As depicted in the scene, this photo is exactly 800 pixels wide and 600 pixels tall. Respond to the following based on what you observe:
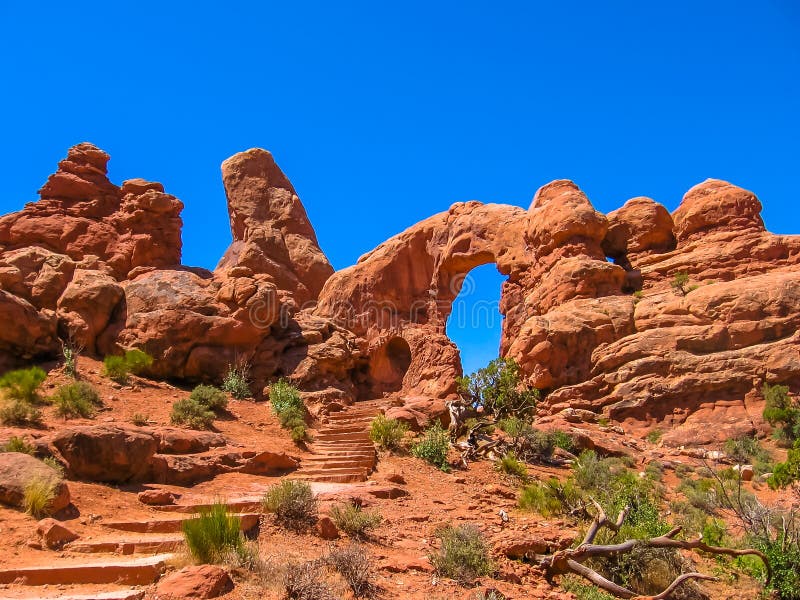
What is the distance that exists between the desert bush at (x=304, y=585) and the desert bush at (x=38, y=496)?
378 cm

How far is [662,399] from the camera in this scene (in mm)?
19938

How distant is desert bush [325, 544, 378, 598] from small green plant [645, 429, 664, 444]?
15.0 m

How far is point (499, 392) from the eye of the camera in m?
18.8

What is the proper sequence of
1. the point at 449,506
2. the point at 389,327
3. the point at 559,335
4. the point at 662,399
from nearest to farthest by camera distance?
the point at 449,506 → the point at 662,399 → the point at 559,335 → the point at 389,327

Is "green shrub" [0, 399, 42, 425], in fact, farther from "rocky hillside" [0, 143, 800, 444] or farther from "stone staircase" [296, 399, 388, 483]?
"rocky hillside" [0, 143, 800, 444]

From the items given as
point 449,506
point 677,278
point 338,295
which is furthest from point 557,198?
point 449,506

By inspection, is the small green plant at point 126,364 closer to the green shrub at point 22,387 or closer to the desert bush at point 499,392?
the green shrub at point 22,387

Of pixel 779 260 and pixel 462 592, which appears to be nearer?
pixel 462 592

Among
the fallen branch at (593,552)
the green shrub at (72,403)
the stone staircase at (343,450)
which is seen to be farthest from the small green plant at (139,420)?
the fallen branch at (593,552)

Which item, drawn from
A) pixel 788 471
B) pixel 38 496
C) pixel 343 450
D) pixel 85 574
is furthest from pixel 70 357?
pixel 788 471

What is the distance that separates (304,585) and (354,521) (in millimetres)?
2778

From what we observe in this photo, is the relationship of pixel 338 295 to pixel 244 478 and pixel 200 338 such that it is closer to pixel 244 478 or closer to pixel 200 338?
pixel 200 338

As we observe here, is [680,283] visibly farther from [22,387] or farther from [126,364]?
[22,387]

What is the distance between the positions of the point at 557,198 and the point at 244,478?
760 inches
